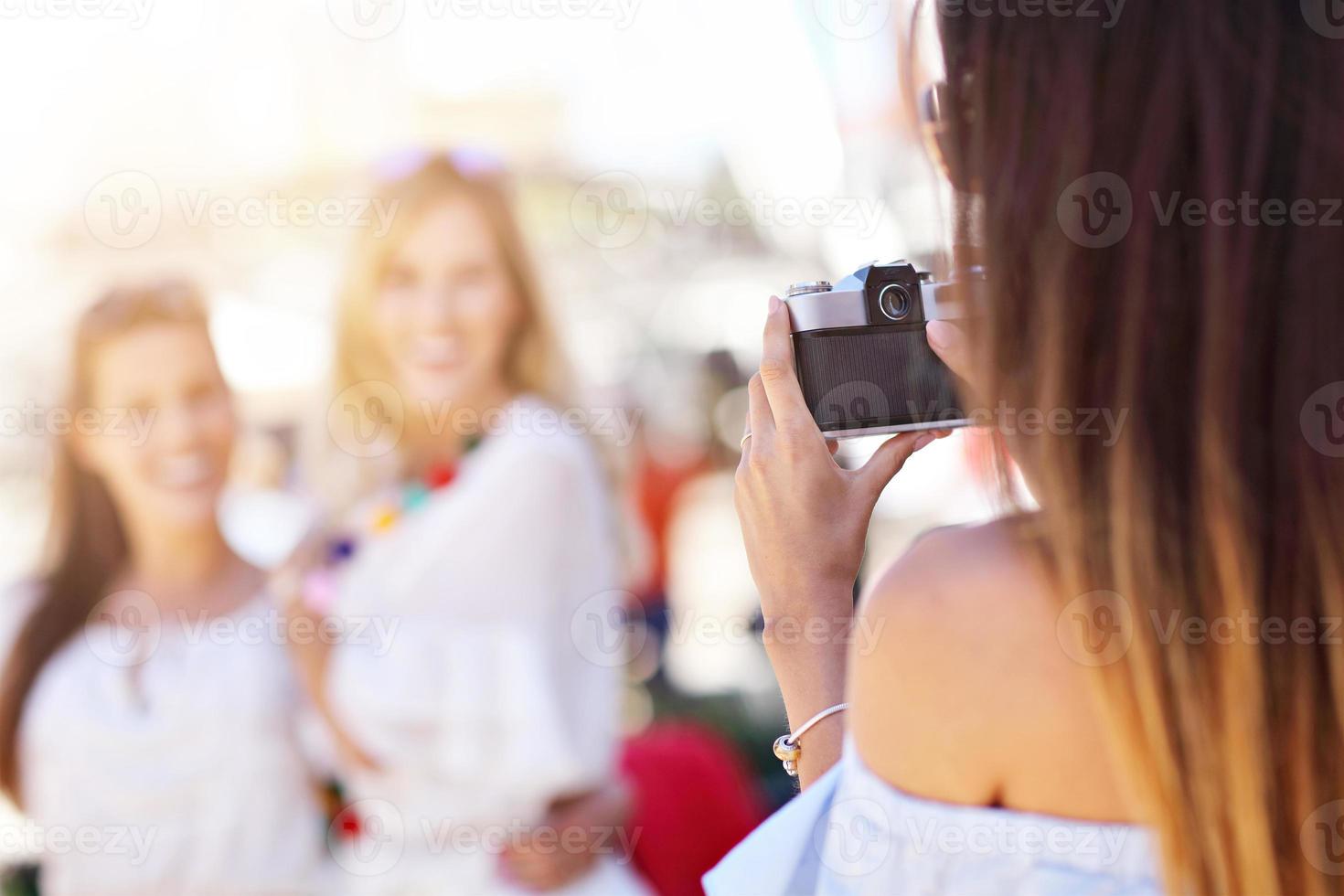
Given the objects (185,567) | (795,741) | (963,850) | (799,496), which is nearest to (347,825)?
(185,567)

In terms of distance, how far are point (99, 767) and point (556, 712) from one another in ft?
2.85

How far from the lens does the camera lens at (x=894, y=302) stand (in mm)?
1060

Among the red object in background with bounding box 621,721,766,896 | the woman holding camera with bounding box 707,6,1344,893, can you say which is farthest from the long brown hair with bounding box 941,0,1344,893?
the red object in background with bounding box 621,721,766,896

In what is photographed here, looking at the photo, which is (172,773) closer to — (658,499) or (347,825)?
(347,825)

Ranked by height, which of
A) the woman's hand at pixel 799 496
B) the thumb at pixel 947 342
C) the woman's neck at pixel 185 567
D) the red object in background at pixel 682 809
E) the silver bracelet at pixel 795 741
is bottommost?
the red object in background at pixel 682 809

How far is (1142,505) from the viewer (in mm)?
742

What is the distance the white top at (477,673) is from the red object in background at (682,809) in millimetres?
89

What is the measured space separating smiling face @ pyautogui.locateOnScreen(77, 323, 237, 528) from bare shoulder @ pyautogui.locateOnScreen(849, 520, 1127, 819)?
1874 mm

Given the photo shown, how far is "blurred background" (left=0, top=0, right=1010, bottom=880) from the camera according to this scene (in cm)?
428

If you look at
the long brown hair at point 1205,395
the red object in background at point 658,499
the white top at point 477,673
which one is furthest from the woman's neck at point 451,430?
the red object in background at point 658,499

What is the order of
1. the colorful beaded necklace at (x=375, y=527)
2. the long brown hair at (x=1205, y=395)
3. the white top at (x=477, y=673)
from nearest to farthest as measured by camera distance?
the long brown hair at (x=1205, y=395), the white top at (x=477, y=673), the colorful beaded necklace at (x=375, y=527)

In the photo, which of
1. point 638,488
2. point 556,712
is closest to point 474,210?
point 556,712

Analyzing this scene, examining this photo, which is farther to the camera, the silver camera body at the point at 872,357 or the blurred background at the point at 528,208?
the blurred background at the point at 528,208

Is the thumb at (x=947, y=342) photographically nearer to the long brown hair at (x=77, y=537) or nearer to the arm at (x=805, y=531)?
the arm at (x=805, y=531)
